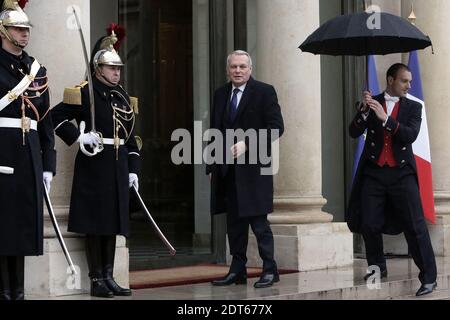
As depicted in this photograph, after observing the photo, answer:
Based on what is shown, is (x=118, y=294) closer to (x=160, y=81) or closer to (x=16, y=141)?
(x=16, y=141)

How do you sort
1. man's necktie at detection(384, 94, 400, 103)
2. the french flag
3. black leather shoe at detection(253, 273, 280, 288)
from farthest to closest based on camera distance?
the french flag → man's necktie at detection(384, 94, 400, 103) → black leather shoe at detection(253, 273, 280, 288)

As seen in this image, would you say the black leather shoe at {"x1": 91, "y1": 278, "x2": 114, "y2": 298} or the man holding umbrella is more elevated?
the man holding umbrella

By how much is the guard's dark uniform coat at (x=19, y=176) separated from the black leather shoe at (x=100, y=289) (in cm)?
106

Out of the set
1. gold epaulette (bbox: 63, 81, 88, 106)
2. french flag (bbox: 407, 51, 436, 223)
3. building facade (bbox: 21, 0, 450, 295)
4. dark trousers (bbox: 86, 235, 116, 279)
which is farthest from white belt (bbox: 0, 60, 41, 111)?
french flag (bbox: 407, 51, 436, 223)

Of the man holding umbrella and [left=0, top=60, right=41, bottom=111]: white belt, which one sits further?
the man holding umbrella

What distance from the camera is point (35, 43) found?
26.7 ft

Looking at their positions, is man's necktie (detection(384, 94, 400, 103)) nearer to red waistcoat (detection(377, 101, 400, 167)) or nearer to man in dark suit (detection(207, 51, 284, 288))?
red waistcoat (detection(377, 101, 400, 167))

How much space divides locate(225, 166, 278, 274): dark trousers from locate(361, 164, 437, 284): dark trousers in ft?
2.94

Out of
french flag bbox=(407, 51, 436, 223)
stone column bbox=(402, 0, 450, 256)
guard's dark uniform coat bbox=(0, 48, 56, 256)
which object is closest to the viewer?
guard's dark uniform coat bbox=(0, 48, 56, 256)

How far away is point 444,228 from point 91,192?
5405mm

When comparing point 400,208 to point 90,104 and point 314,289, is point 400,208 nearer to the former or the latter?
point 314,289

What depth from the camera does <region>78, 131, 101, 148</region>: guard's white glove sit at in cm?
793

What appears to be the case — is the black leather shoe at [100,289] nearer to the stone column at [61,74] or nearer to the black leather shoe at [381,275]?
the stone column at [61,74]

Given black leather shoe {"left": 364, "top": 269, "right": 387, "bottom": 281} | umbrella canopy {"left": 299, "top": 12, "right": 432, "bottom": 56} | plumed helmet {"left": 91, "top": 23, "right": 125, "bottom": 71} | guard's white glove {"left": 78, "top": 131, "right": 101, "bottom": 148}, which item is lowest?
black leather shoe {"left": 364, "top": 269, "right": 387, "bottom": 281}
